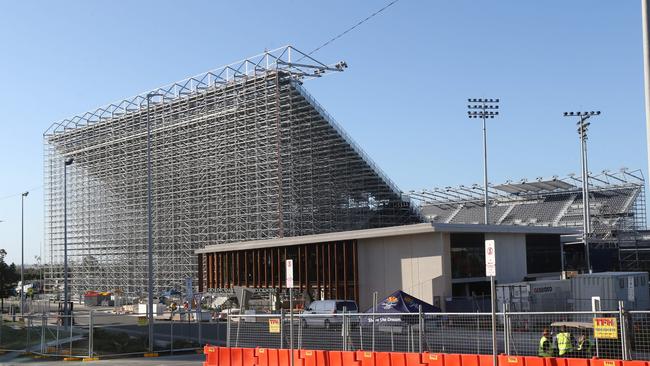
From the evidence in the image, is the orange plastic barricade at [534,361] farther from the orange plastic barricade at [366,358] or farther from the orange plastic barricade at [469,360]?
the orange plastic barricade at [366,358]

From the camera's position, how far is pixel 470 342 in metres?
17.1

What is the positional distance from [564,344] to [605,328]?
1.41 m

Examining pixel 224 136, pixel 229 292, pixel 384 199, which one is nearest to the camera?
pixel 229 292

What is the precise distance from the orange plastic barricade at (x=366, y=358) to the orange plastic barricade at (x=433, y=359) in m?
1.50

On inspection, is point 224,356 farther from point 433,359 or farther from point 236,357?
point 433,359

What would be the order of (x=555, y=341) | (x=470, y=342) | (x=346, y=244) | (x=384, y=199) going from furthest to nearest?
(x=384, y=199), (x=346, y=244), (x=470, y=342), (x=555, y=341)

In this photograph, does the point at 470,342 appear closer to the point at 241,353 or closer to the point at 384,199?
the point at 241,353

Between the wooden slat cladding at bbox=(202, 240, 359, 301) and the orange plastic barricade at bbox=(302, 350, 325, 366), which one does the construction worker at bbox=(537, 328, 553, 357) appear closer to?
the orange plastic barricade at bbox=(302, 350, 325, 366)

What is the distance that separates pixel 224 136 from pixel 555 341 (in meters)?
55.9

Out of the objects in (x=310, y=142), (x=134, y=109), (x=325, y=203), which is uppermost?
(x=134, y=109)

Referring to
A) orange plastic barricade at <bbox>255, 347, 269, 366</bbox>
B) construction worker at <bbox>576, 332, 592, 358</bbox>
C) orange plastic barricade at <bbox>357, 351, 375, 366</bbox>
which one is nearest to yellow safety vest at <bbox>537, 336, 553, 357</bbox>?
construction worker at <bbox>576, 332, 592, 358</bbox>

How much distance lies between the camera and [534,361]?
600 inches

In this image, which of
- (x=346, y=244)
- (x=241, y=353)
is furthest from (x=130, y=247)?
(x=241, y=353)

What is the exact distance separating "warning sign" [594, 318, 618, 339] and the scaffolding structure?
1968 inches
